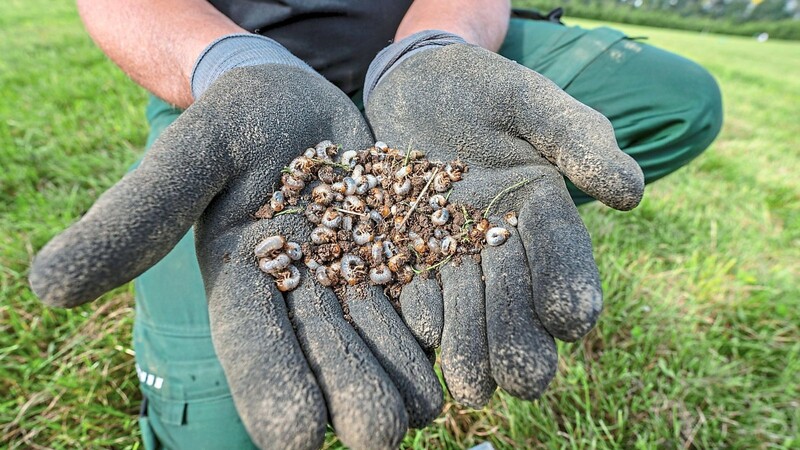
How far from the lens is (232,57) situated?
1.46 metres

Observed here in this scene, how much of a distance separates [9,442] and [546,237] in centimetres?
170

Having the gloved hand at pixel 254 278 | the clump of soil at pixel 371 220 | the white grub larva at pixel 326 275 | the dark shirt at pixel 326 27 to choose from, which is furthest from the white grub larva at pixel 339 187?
the dark shirt at pixel 326 27

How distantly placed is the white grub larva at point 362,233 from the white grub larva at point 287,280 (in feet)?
0.61

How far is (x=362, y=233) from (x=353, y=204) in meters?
0.09

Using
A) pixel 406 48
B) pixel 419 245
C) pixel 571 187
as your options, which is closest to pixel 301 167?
pixel 419 245

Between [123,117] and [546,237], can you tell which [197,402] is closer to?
[546,237]

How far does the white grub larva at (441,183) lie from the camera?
1.34m

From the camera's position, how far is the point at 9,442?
4.94 feet

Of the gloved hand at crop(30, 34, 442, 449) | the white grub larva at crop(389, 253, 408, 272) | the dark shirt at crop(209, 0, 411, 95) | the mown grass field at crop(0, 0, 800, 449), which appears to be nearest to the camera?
the gloved hand at crop(30, 34, 442, 449)

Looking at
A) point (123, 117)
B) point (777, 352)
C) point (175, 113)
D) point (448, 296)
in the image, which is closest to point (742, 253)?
point (777, 352)

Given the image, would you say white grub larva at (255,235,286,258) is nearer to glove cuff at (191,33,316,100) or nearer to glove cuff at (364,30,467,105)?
glove cuff at (191,33,316,100)

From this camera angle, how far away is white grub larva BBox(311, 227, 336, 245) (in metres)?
1.22

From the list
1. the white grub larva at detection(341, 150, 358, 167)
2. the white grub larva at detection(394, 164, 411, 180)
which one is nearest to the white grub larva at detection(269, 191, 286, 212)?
the white grub larva at detection(341, 150, 358, 167)

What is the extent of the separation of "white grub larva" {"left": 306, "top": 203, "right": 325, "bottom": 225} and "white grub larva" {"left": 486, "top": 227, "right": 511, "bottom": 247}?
43 cm
